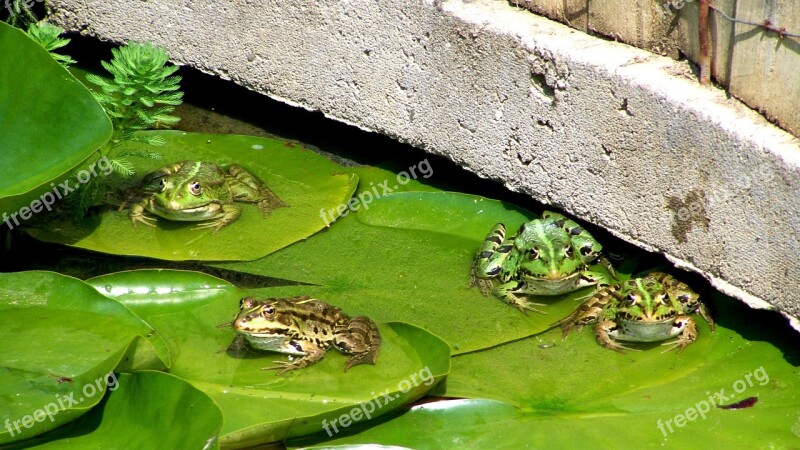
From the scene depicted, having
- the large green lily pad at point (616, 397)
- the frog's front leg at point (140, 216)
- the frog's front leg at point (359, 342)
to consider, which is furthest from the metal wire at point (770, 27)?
the frog's front leg at point (140, 216)

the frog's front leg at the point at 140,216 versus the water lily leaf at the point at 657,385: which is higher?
the frog's front leg at the point at 140,216

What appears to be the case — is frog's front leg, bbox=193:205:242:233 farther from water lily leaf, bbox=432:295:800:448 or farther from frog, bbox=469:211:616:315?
water lily leaf, bbox=432:295:800:448

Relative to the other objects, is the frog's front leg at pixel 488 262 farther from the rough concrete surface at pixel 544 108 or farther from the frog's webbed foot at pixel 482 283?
the rough concrete surface at pixel 544 108

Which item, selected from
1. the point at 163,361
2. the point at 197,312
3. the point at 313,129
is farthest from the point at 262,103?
the point at 163,361

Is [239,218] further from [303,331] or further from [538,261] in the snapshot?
[538,261]

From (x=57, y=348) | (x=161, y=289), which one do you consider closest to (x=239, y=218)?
(x=161, y=289)

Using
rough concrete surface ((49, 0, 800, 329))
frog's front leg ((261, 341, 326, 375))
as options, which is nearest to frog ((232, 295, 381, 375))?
frog's front leg ((261, 341, 326, 375))
